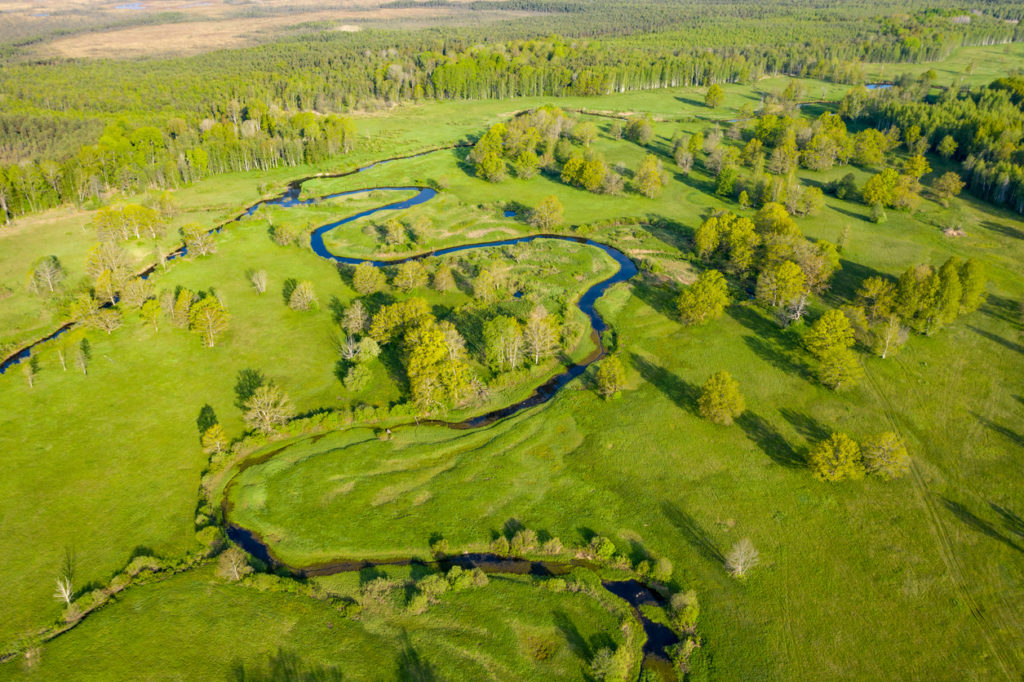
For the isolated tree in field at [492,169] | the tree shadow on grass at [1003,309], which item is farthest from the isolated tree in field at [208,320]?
the tree shadow on grass at [1003,309]

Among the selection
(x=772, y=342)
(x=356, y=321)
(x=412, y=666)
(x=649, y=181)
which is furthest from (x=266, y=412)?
(x=649, y=181)

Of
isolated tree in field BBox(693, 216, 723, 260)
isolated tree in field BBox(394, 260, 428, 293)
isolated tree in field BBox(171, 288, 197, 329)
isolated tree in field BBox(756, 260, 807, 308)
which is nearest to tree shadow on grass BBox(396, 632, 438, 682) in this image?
isolated tree in field BBox(394, 260, 428, 293)

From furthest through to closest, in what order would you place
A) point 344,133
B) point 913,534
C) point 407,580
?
point 344,133 → point 913,534 → point 407,580

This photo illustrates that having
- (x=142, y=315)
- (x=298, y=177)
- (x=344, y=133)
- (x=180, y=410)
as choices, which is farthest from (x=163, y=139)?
(x=180, y=410)

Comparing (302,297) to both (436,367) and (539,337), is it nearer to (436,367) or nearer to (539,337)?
(436,367)

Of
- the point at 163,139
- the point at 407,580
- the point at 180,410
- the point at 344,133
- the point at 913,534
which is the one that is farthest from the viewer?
the point at 344,133

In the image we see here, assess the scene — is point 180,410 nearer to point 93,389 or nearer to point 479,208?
point 93,389
